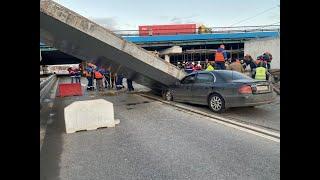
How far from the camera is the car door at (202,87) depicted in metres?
10.3

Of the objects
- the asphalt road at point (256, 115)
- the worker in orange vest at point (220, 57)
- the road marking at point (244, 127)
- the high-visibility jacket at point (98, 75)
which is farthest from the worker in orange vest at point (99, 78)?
the road marking at point (244, 127)

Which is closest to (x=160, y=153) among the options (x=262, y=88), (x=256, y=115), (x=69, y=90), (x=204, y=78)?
(x=256, y=115)

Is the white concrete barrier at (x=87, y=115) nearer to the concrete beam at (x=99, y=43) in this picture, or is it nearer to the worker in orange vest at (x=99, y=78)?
the concrete beam at (x=99, y=43)

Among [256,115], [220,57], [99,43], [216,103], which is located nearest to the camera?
[256,115]

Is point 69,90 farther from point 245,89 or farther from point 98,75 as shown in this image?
point 245,89

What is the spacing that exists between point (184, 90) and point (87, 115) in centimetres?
468

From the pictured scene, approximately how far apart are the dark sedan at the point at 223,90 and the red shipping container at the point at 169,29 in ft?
127

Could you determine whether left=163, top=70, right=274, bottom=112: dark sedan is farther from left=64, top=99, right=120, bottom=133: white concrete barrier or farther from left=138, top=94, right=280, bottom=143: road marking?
left=64, top=99, right=120, bottom=133: white concrete barrier

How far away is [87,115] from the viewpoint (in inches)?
310

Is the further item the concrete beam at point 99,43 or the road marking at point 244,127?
the concrete beam at point 99,43

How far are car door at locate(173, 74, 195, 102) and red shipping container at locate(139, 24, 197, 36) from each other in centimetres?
3806
